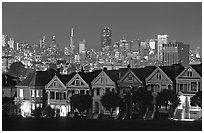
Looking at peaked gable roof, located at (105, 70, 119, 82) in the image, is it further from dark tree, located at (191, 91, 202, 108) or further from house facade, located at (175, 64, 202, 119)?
dark tree, located at (191, 91, 202, 108)

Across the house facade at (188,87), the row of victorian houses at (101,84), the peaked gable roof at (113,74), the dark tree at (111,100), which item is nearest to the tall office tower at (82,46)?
the row of victorian houses at (101,84)

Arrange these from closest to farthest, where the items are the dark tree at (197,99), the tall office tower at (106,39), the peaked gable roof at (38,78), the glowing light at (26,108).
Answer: the dark tree at (197,99)
the tall office tower at (106,39)
the glowing light at (26,108)
the peaked gable roof at (38,78)

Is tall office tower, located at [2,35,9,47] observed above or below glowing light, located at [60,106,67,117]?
above

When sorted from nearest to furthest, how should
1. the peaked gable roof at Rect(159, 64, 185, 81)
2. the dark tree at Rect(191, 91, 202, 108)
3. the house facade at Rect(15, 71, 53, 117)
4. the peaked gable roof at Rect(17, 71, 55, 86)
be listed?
the dark tree at Rect(191, 91, 202, 108), the peaked gable roof at Rect(159, 64, 185, 81), the house facade at Rect(15, 71, 53, 117), the peaked gable roof at Rect(17, 71, 55, 86)

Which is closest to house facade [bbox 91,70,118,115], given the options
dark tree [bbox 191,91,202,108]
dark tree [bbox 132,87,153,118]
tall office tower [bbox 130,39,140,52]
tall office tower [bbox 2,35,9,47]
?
dark tree [bbox 132,87,153,118]

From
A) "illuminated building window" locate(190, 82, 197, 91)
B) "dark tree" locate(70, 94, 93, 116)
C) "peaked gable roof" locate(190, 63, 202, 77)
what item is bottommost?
"dark tree" locate(70, 94, 93, 116)

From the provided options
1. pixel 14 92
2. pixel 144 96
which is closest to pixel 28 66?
pixel 14 92

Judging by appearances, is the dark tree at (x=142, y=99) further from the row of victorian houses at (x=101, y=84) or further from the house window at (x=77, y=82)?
the house window at (x=77, y=82)
